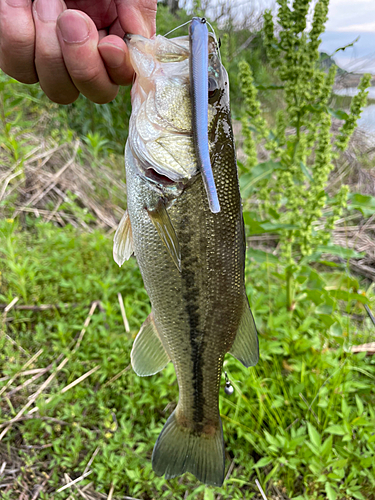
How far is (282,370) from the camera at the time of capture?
7.87 ft

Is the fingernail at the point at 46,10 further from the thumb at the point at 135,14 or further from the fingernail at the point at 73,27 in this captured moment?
the thumb at the point at 135,14

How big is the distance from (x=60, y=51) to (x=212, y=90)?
1.74ft

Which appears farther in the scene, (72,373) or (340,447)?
(72,373)

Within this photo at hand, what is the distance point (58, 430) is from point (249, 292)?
4.96 ft

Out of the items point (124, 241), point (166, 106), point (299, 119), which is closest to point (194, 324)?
point (124, 241)

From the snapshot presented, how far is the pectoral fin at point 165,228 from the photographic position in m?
1.11

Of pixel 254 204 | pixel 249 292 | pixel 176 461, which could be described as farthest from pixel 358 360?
pixel 254 204

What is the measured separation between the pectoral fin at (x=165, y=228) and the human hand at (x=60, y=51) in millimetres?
518

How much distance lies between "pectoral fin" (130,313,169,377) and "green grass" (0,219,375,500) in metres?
0.85

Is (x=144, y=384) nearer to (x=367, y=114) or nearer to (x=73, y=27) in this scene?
(x=73, y=27)

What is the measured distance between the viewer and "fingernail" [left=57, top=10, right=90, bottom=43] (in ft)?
3.54

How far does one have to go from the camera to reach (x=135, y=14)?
1365 mm

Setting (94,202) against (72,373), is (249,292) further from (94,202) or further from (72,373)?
(94,202)

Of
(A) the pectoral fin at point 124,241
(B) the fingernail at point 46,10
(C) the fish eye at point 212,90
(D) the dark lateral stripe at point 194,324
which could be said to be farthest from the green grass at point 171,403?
(B) the fingernail at point 46,10
